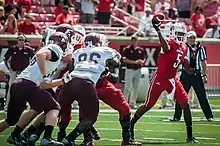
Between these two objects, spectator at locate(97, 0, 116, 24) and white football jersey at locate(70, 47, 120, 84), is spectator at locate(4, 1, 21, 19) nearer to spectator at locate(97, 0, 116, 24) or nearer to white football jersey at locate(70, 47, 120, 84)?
spectator at locate(97, 0, 116, 24)

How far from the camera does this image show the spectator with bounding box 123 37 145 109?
790 inches

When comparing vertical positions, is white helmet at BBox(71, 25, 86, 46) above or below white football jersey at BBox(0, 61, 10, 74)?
above

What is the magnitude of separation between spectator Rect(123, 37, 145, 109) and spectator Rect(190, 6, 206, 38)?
5103 millimetres

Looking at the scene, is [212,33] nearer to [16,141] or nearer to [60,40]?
[60,40]

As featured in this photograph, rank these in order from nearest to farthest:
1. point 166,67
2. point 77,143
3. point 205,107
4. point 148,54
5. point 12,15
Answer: point 77,143
point 166,67
point 205,107
point 12,15
point 148,54

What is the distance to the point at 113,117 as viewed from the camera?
1719 cm

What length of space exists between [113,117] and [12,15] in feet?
16.4

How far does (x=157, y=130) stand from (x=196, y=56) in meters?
3.10

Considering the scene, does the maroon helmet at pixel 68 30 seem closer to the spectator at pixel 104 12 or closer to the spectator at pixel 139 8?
the spectator at pixel 104 12

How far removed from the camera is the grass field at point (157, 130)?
12.5 meters

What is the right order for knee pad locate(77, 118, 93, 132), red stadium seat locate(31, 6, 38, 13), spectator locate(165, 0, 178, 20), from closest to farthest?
A: knee pad locate(77, 118, 93, 132), red stadium seat locate(31, 6, 38, 13), spectator locate(165, 0, 178, 20)

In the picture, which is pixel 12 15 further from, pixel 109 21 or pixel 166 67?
pixel 166 67

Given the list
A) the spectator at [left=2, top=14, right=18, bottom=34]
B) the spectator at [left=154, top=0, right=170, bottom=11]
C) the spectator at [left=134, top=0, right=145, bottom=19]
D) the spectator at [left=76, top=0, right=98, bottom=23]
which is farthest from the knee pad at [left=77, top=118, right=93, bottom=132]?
the spectator at [left=154, top=0, right=170, bottom=11]

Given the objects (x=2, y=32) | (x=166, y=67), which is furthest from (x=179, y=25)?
(x=2, y=32)
